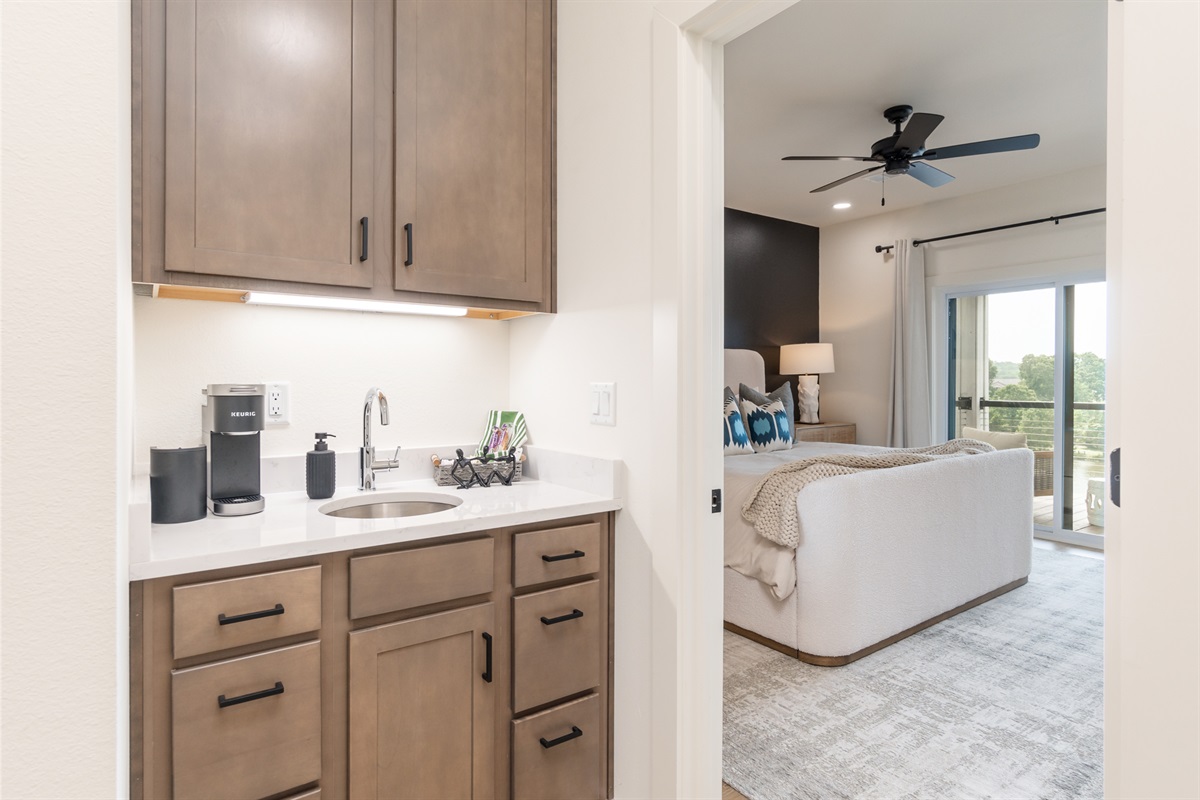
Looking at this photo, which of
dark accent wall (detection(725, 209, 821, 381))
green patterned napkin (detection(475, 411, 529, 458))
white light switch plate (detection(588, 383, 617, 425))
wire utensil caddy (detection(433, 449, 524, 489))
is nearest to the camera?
white light switch plate (detection(588, 383, 617, 425))

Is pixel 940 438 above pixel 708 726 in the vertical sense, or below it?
above

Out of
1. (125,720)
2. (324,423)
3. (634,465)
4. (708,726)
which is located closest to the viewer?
(125,720)

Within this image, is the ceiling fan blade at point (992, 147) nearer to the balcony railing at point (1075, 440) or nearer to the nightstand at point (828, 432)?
the balcony railing at point (1075, 440)

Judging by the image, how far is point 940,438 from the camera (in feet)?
18.2

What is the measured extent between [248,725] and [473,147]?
1446 mm

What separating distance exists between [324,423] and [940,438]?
517 cm

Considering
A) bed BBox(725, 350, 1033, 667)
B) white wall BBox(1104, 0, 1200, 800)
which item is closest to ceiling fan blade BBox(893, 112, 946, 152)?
bed BBox(725, 350, 1033, 667)

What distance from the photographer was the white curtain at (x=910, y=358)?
17.9 feet

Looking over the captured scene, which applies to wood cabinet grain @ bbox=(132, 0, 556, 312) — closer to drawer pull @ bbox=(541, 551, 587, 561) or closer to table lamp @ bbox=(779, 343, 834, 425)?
drawer pull @ bbox=(541, 551, 587, 561)

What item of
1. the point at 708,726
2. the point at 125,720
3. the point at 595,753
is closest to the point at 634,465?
the point at 708,726

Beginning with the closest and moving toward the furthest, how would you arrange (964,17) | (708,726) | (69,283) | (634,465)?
(69,283), (708,726), (634,465), (964,17)

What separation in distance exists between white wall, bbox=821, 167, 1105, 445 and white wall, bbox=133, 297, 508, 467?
4.51 m

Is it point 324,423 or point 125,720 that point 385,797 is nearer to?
point 125,720

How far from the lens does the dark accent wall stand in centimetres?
557
